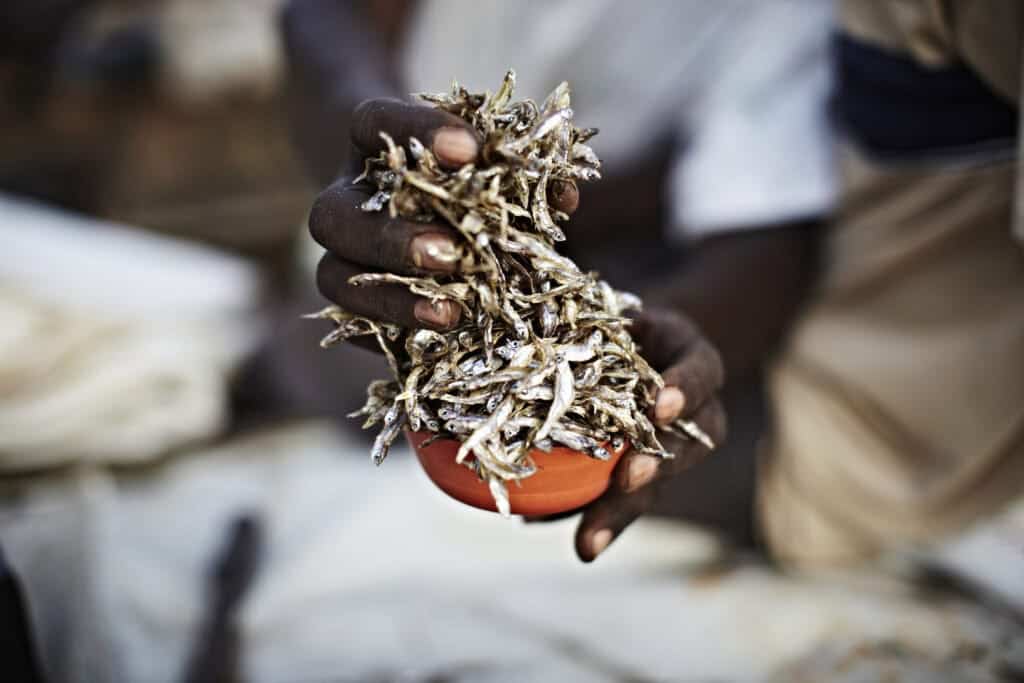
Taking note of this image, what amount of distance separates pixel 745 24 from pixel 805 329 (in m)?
0.73

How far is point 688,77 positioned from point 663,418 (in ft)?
4.42

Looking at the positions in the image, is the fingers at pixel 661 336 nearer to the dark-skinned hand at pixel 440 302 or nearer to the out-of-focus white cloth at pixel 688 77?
the dark-skinned hand at pixel 440 302

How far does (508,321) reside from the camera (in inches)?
30.2

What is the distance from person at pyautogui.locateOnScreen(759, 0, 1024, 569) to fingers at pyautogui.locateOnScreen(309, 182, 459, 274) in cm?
90

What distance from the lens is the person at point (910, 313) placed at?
1.31 metres

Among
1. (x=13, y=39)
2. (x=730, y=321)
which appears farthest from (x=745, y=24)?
(x=13, y=39)

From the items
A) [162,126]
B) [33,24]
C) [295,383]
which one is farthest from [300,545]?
[162,126]

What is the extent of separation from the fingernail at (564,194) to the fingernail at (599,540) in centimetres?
34

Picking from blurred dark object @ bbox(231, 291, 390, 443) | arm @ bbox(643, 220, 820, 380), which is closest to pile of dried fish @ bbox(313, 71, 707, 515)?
arm @ bbox(643, 220, 820, 380)

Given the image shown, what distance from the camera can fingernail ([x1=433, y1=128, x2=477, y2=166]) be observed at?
69 centimetres

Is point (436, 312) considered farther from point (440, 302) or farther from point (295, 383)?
point (295, 383)

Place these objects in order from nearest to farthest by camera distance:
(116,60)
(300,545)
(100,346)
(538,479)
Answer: (538,479), (300,545), (100,346), (116,60)

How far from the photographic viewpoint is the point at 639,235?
2039 millimetres

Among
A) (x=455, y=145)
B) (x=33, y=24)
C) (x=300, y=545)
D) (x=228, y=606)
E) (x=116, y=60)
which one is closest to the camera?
(x=455, y=145)
